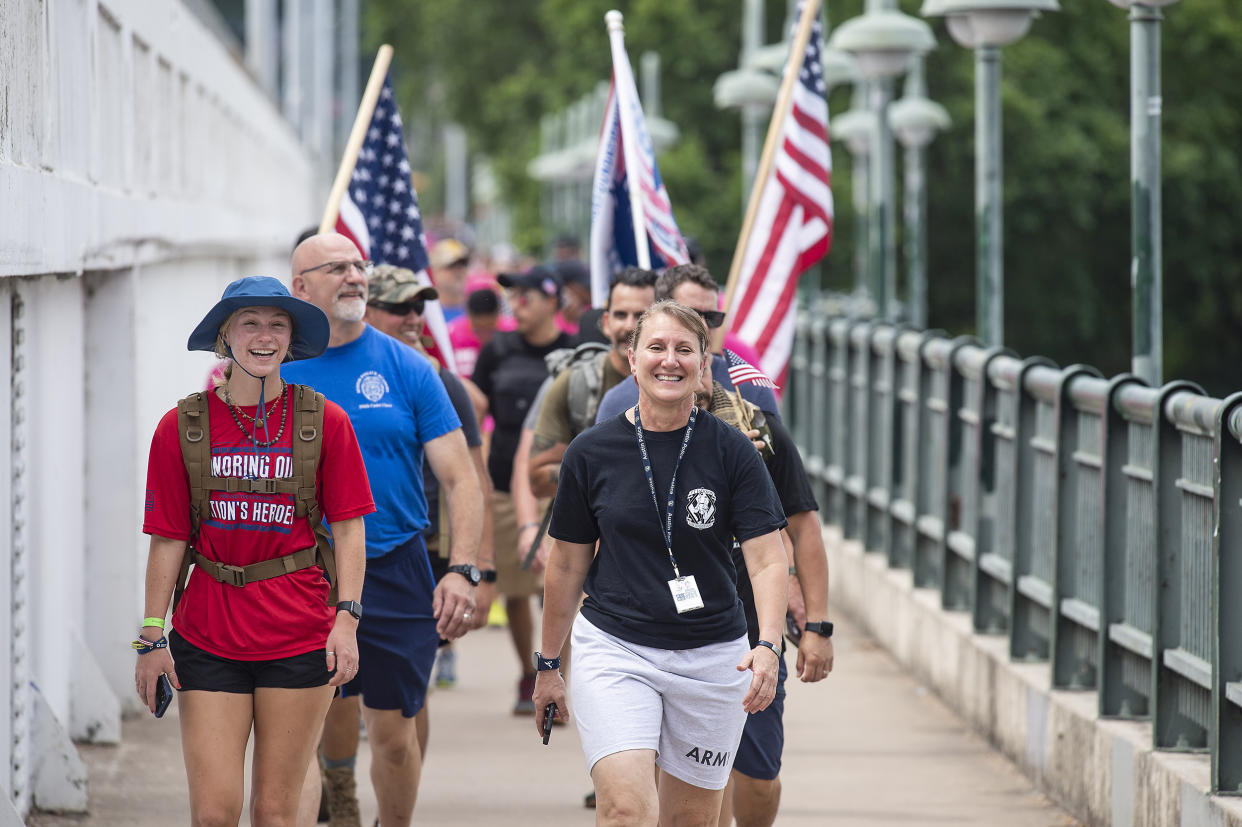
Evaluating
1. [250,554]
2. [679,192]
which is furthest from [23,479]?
[679,192]

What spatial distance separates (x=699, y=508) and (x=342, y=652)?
1011mm

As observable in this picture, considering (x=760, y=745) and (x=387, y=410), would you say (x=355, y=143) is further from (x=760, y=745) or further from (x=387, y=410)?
(x=760, y=745)

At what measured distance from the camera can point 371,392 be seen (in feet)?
22.2

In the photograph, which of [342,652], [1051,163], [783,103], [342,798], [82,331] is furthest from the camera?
[1051,163]

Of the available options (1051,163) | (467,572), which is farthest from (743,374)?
(1051,163)

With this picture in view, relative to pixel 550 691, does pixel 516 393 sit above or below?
above

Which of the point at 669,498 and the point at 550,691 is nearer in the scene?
the point at 669,498

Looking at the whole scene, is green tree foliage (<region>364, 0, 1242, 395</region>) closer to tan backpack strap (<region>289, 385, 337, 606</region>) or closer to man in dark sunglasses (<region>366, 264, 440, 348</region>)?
man in dark sunglasses (<region>366, 264, 440, 348</region>)

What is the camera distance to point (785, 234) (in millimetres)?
11219

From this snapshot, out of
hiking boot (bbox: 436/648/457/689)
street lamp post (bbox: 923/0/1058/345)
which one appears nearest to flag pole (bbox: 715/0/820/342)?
street lamp post (bbox: 923/0/1058/345)

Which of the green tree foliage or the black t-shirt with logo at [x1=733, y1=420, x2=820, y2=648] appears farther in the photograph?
the green tree foliage

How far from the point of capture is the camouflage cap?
7.88 metres

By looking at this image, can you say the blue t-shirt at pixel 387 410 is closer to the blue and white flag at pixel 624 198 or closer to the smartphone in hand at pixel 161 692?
the smartphone in hand at pixel 161 692

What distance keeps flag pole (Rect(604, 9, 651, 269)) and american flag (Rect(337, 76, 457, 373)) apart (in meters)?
0.94
